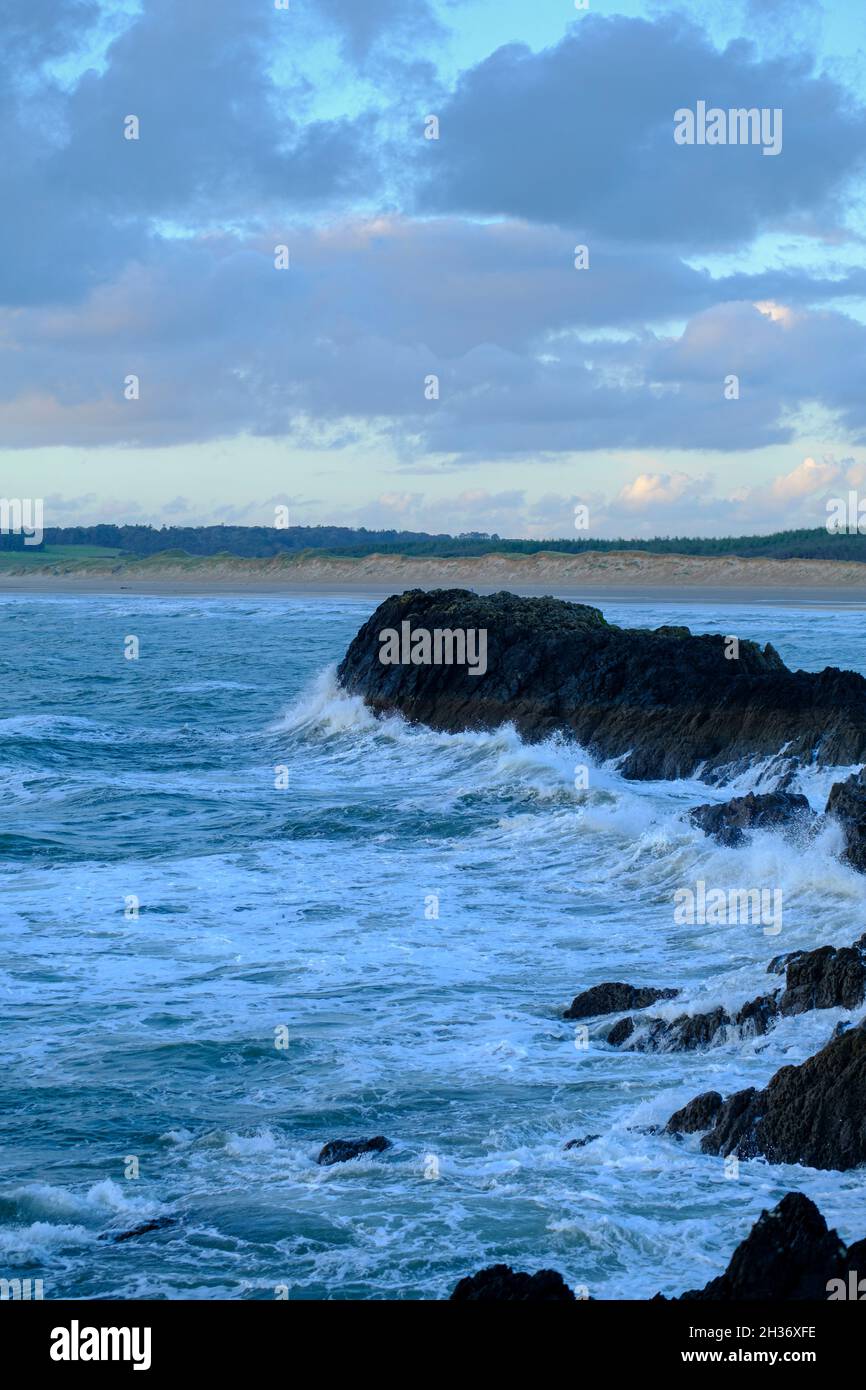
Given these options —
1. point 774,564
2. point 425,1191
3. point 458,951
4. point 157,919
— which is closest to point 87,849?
point 157,919

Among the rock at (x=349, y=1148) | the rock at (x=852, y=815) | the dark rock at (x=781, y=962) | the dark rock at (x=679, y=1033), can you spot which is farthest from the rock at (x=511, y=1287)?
the rock at (x=852, y=815)

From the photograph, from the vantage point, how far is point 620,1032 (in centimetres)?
1142

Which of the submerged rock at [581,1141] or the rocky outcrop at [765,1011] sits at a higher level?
the rocky outcrop at [765,1011]

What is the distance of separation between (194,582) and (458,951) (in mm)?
110487

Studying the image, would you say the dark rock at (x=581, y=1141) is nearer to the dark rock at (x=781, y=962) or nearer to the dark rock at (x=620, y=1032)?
the dark rock at (x=620, y=1032)

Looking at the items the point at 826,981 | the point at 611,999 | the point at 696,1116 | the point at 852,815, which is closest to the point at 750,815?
the point at 852,815

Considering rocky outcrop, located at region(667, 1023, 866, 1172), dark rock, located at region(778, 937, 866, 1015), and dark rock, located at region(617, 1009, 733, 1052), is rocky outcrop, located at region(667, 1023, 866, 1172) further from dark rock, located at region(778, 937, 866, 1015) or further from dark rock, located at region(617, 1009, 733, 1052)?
dark rock, located at region(778, 937, 866, 1015)

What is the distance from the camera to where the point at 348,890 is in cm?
1673

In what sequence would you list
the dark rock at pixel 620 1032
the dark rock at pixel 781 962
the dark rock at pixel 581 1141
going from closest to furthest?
the dark rock at pixel 581 1141 → the dark rock at pixel 620 1032 → the dark rock at pixel 781 962

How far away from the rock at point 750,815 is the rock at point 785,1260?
1059 centimetres

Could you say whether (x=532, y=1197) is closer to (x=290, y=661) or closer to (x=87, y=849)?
(x=87, y=849)

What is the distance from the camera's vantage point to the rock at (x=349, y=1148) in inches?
365

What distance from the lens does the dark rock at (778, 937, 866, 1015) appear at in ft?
36.9
